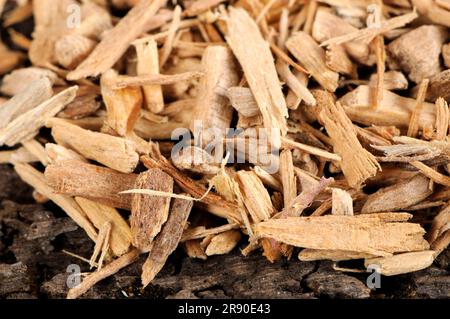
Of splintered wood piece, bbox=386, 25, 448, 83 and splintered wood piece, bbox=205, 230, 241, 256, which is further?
splintered wood piece, bbox=386, 25, 448, 83

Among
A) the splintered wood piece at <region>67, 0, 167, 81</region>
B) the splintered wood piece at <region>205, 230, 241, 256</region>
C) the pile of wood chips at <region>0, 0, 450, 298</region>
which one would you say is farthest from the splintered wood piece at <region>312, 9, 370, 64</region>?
the splintered wood piece at <region>205, 230, 241, 256</region>

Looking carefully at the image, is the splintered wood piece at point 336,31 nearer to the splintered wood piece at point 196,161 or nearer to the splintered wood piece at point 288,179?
the splintered wood piece at point 288,179

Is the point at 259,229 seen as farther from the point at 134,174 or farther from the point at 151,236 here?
the point at 134,174

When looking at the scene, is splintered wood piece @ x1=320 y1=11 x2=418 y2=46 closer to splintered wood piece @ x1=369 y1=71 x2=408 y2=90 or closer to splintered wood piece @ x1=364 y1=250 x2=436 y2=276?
splintered wood piece @ x1=369 y1=71 x2=408 y2=90

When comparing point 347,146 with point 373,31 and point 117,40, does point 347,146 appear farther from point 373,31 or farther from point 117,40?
point 117,40

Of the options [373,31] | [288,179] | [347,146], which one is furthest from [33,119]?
[373,31]

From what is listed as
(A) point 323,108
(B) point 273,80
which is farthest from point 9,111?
(A) point 323,108
